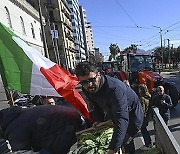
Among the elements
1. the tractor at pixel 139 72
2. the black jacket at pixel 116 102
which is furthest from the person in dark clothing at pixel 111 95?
the tractor at pixel 139 72

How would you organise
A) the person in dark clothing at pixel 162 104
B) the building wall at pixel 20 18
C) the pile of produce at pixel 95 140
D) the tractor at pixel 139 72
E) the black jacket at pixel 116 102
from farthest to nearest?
the building wall at pixel 20 18 → the tractor at pixel 139 72 → the person in dark clothing at pixel 162 104 → the pile of produce at pixel 95 140 → the black jacket at pixel 116 102

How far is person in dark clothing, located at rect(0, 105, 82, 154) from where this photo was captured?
287 cm

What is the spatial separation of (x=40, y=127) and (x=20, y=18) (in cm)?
2876

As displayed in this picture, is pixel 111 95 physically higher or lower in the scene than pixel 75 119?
higher

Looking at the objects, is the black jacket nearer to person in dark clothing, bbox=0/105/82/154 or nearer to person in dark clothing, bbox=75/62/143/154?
person in dark clothing, bbox=75/62/143/154

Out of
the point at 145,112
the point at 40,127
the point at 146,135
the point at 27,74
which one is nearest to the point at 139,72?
the point at 145,112

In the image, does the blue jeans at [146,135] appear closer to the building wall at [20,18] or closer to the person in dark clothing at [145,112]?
the person in dark clothing at [145,112]

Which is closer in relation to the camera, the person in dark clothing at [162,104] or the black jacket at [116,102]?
the black jacket at [116,102]

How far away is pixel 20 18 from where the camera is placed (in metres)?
30.0

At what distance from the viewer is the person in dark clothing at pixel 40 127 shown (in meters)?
2.87

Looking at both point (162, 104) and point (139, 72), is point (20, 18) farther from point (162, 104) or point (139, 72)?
point (162, 104)

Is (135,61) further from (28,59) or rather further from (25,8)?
(25,8)

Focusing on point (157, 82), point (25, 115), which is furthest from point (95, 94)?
point (157, 82)

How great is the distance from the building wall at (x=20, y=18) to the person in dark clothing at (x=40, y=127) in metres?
21.4
